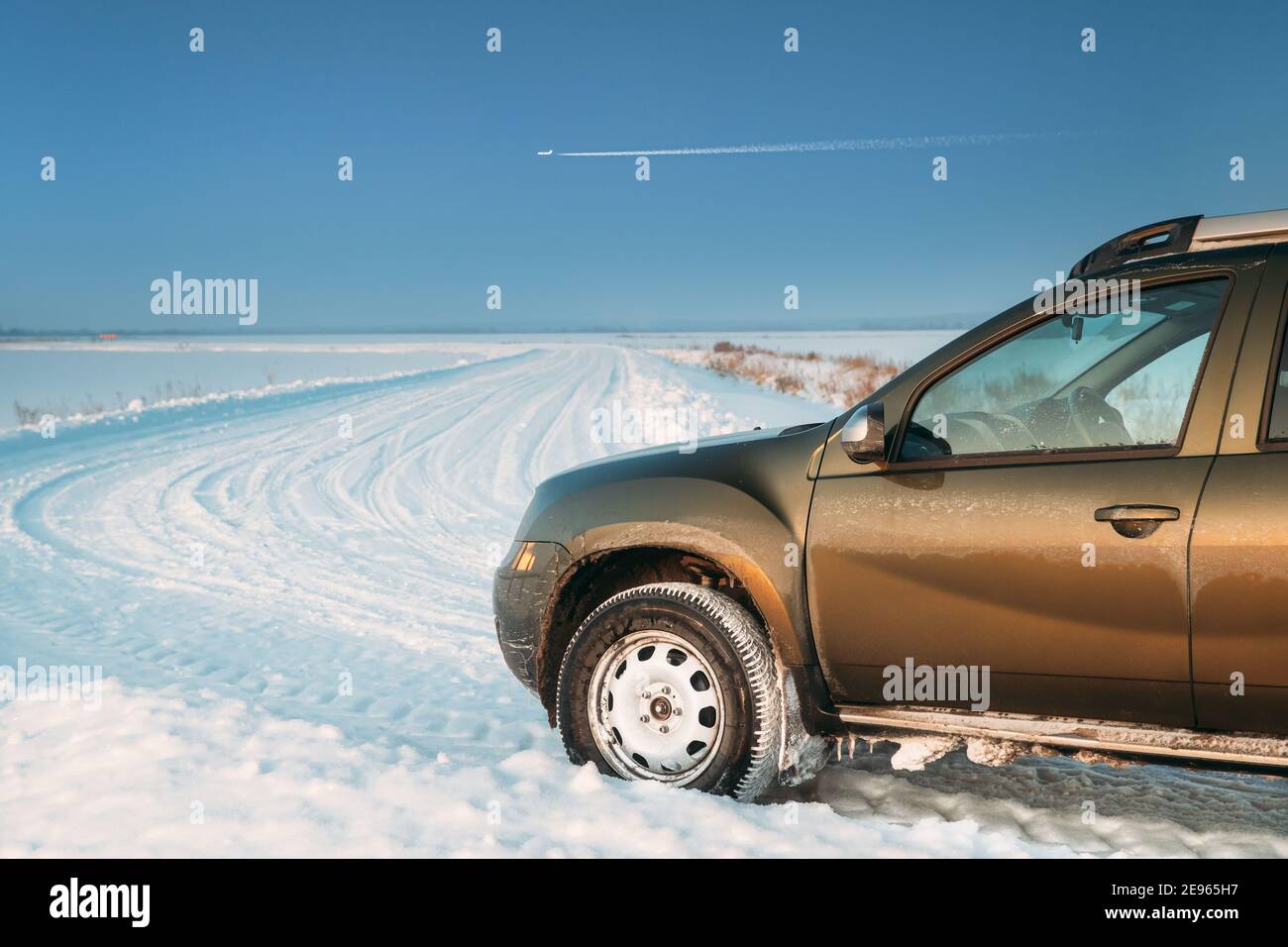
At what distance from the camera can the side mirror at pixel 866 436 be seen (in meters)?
3.51

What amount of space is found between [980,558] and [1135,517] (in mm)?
473

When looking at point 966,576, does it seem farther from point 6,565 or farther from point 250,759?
point 6,565

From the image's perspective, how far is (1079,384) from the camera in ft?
13.3

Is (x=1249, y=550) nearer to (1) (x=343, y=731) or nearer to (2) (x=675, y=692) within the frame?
(2) (x=675, y=692)

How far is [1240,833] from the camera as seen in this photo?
372 cm

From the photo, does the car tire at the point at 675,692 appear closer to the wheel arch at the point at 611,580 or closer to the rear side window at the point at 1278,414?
the wheel arch at the point at 611,580

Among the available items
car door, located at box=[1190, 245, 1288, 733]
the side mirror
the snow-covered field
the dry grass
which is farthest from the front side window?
the dry grass

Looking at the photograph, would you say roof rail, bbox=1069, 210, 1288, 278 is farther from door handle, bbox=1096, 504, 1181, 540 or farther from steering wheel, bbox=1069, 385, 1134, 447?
door handle, bbox=1096, 504, 1181, 540

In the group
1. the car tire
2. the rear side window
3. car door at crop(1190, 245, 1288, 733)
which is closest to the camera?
car door at crop(1190, 245, 1288, 733)

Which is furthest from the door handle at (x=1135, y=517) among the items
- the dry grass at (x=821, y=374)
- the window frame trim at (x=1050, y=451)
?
the dry grass at (x=821, y=374)

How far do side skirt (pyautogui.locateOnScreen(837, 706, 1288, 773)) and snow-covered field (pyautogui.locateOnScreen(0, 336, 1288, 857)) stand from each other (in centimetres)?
37

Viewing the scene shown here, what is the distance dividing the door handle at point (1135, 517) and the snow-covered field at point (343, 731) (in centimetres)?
110

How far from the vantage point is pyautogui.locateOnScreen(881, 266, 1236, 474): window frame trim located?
127 inches
